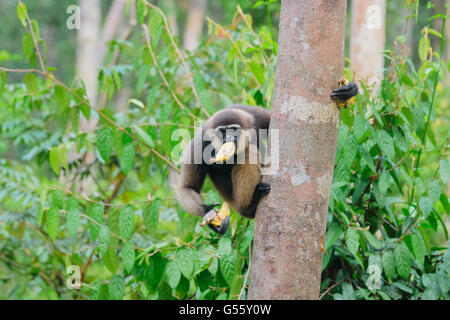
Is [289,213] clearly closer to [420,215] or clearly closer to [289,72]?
[289,72]

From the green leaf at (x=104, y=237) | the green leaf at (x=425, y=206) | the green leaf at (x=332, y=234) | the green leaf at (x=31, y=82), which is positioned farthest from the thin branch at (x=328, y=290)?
the green leaf at (x=31, y=82)

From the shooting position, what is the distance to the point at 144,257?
3637 millimetres

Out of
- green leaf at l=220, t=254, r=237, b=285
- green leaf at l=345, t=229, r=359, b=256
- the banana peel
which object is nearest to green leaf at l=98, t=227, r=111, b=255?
the banana peel

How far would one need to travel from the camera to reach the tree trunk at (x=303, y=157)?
2424 millimetres

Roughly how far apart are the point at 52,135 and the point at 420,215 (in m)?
4.28

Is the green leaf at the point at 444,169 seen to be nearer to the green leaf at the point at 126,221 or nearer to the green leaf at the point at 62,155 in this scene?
the green leaf at the point at 126,221

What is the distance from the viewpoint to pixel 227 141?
3342 mm

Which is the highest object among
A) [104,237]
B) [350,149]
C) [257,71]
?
[257,71]

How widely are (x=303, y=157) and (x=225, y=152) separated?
2.81 ft

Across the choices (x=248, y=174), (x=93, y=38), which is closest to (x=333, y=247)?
(x=248, y=174)

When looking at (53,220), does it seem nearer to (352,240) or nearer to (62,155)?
(62,155)

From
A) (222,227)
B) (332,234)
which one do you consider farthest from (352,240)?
(222,227)

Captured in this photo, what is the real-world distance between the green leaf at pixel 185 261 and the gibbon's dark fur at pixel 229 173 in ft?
1.16
